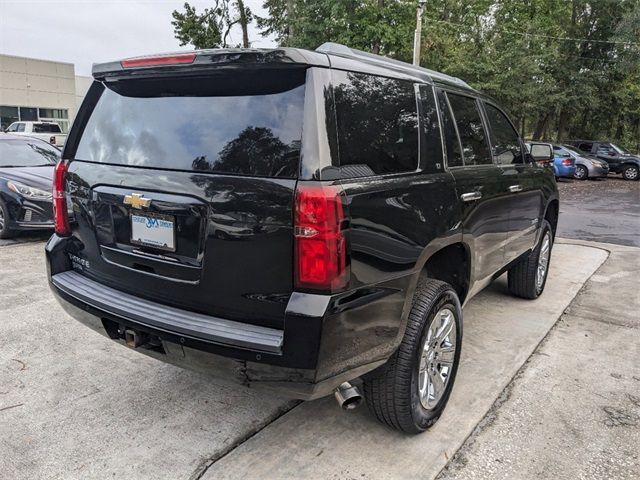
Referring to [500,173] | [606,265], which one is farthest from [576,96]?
[500,173]

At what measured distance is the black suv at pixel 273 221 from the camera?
6.71 ft

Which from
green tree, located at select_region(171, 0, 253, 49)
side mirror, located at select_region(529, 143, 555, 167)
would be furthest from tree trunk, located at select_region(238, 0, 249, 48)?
side mirror, located at select_region(529, 143, 555, 167)

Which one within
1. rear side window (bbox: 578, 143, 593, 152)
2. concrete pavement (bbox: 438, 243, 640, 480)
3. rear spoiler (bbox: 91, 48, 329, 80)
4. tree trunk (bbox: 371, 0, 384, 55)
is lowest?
concrete pavement (bbox: 438, 243, 640, 480)

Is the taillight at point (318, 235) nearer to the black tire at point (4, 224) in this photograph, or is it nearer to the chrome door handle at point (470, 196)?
the chrome door handle at point (470, 196)

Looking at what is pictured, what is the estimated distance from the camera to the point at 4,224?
7277 mm

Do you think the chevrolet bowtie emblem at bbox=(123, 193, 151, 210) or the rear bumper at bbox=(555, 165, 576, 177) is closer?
the chevrolet bowtie emblem at bbox=(123, 193, 151, 210)

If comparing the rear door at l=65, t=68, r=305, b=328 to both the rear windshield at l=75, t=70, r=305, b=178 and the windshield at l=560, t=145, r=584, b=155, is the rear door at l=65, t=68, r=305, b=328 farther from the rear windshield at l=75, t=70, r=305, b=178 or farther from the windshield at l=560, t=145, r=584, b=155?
the windshield at l=560, t=145, r=584, b=155

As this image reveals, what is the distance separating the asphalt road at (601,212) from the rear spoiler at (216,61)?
8.20 meters

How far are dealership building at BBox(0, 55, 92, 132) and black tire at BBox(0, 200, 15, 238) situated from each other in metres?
30.8

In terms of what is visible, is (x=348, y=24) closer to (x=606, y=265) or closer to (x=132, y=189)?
(x=606, y=265)

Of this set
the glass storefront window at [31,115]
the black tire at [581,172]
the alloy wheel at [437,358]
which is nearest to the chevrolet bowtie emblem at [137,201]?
the alloy wheel at [437,358]

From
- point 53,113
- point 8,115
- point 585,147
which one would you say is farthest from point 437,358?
point 53,113

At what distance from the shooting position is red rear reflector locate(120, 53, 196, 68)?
229 centimetres

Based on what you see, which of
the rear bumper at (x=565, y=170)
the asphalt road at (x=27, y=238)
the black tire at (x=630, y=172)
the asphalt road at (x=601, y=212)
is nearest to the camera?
the asphalt road at (x=27, y=238)
